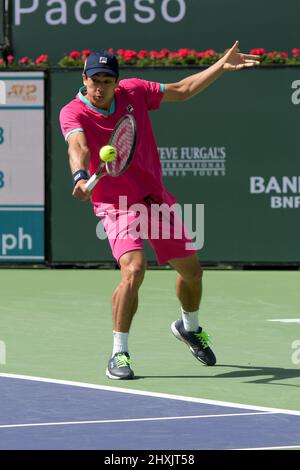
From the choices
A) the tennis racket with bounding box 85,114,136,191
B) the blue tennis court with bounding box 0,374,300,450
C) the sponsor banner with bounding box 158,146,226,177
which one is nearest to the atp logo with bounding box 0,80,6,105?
the sponsor banner with bounding box 158,146,226,177

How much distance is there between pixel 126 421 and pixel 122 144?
218 cm

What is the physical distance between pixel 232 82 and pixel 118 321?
7106 millimetres

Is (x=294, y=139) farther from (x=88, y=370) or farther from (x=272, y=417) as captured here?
(x=272, y=417)

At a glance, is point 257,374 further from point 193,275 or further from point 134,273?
point 134,273

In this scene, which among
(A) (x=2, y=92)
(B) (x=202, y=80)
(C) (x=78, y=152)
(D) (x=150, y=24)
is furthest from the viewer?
(D) (x=150, y=24)

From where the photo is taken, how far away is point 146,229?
9391mm

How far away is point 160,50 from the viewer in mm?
16922

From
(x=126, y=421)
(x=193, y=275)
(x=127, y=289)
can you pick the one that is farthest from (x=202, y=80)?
(x=126, y=421)

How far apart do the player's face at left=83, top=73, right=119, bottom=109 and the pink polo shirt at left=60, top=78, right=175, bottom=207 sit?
0.07 m

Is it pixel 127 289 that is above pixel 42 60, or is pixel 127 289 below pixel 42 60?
below
